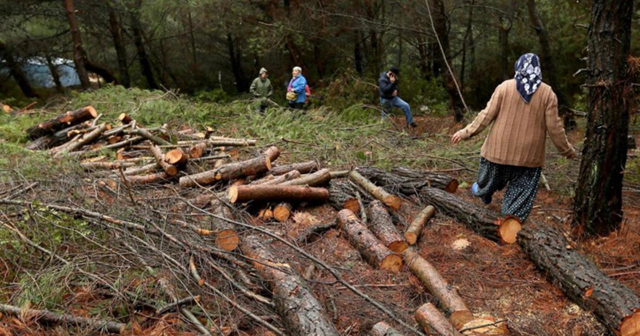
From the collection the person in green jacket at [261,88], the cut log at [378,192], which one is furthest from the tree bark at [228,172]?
the person in green jacket at [261,88]

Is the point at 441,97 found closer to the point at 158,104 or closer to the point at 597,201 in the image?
the point at 158,104

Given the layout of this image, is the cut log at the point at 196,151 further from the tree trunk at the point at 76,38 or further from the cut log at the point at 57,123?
the tree trunk at the point at 76,38

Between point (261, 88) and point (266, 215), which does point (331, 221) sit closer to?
point (266, 215)

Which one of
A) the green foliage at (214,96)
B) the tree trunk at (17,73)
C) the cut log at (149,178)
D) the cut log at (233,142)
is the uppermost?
the tree trunk at (17,73)

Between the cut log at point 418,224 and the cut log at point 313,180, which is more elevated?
the cut log at point 313,180

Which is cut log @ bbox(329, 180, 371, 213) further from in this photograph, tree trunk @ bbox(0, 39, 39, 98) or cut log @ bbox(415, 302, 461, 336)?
tree trunk @ bbox(0, 39, 39, 98)

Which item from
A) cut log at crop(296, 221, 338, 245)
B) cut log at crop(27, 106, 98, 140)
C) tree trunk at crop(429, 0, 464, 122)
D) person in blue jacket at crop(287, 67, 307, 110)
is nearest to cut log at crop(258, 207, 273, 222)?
cut log at crop(296, 221, 338, 245)

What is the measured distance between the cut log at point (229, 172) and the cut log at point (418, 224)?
221cm

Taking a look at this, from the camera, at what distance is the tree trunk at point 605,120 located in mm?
4668

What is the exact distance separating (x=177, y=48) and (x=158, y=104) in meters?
9.36

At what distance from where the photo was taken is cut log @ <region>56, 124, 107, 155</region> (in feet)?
28.0

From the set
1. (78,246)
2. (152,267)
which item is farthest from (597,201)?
(78,246)

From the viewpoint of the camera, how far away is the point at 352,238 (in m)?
5.14

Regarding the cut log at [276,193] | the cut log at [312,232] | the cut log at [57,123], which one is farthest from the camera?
the cut log at [57,123]
